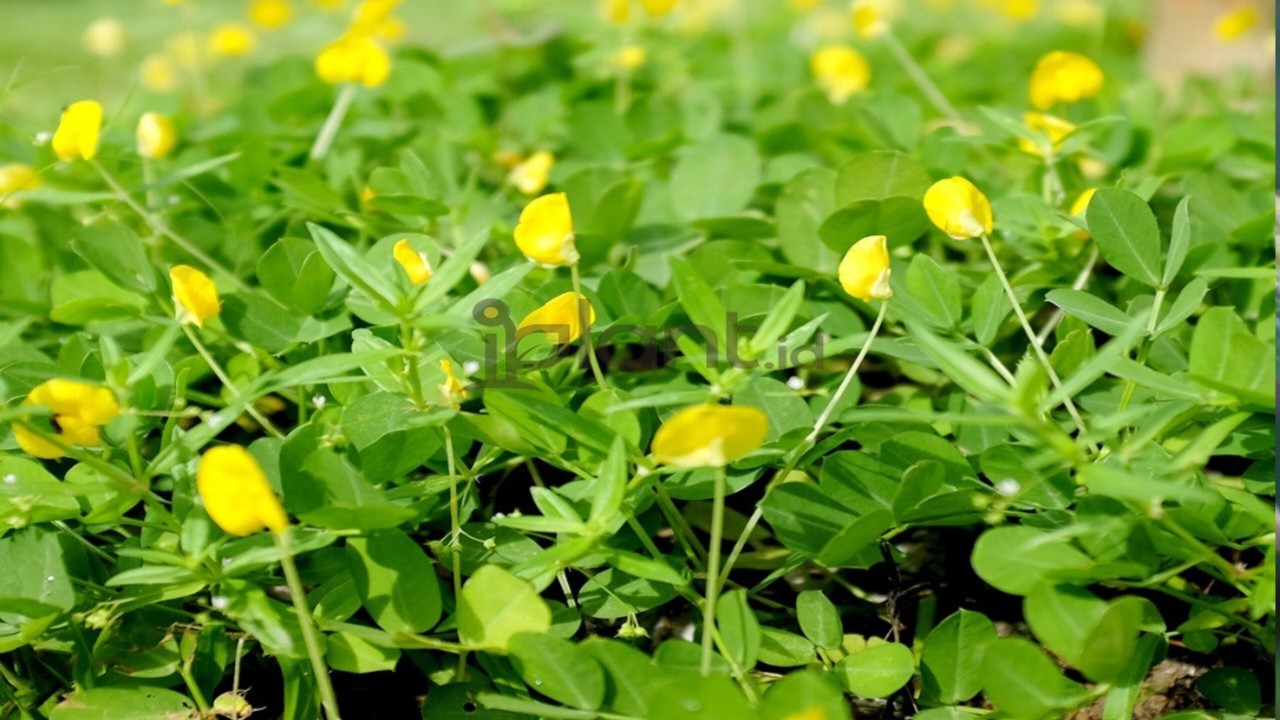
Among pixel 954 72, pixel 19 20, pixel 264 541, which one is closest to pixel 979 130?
pixel 954 72

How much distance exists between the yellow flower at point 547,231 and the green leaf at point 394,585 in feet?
0.88

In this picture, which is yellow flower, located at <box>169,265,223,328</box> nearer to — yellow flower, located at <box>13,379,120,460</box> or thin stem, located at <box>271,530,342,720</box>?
yellow flower, located at <box>13,379,120,460</box>

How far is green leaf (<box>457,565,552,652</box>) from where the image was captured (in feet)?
2.62

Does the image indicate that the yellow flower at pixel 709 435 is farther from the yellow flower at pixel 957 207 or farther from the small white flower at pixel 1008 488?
the yellow flower at pixel 957 207

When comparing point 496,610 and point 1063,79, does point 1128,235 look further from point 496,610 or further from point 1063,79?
point 496,610

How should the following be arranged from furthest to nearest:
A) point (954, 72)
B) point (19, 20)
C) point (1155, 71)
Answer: point (19, 20), point (1155, 71), point (954, 72)

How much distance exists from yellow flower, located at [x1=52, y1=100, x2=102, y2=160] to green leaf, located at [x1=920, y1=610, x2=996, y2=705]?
88 cm

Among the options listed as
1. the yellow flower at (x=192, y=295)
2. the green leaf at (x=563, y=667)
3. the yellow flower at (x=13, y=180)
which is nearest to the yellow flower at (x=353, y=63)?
the yellow flower at (x=13, y=180)

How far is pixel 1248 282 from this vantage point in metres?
1.10

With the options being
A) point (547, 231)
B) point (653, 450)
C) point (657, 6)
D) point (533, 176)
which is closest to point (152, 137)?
point (533, 176)

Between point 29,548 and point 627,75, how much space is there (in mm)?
1327

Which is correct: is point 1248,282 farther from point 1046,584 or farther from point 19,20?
point 19,20

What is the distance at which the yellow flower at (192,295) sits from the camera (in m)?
0.93

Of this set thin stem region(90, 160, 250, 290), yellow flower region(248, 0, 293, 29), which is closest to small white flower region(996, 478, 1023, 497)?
thin stem region(90, 160, 250, 290)
